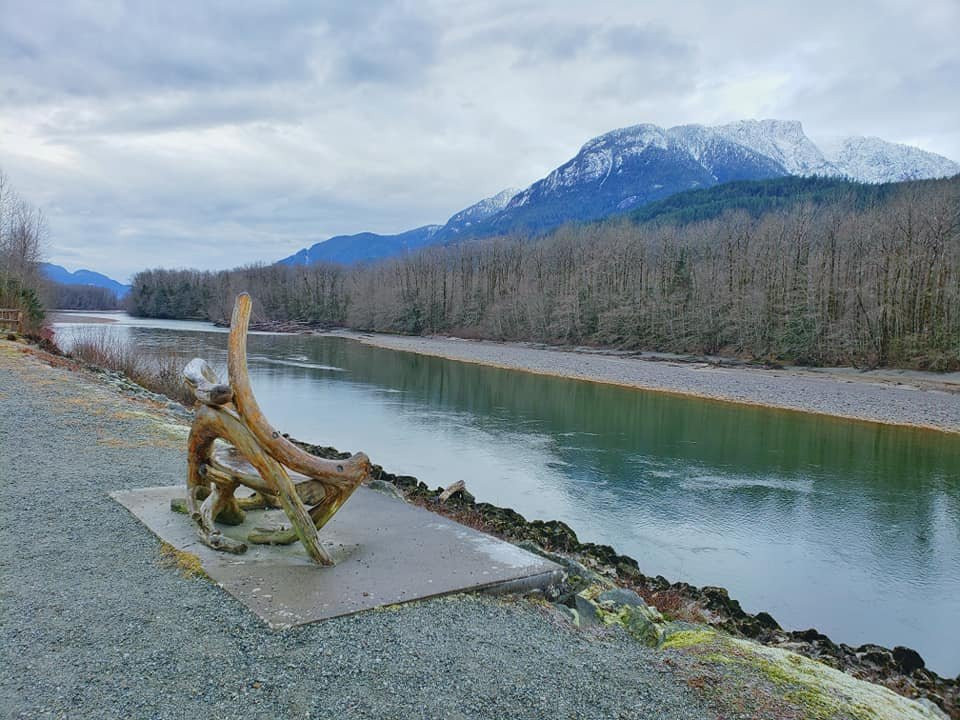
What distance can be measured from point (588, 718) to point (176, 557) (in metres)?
3.69

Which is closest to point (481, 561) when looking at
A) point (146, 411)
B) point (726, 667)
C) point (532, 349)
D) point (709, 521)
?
point (726, 667)

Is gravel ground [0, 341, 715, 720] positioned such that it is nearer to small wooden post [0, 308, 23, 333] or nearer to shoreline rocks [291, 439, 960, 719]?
shoreline rocks [291, 439, 960, 719]

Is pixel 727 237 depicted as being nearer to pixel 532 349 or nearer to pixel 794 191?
pixel 532 349

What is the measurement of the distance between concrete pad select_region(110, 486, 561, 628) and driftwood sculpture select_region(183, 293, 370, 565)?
181 millimetres

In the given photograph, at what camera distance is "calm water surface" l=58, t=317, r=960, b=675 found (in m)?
9.70

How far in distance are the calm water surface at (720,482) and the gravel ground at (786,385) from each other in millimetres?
2262

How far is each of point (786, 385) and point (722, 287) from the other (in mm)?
20450

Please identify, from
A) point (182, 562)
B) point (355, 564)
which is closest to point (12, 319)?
point (182, 562)

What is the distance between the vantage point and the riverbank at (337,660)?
3.91m

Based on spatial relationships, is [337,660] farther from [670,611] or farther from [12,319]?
[12,319]

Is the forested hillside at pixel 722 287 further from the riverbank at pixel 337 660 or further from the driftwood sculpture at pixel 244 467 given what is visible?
the driftwood sculpture at pixel 244 467

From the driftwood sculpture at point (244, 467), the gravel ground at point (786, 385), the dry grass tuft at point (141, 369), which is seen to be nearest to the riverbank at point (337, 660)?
the driftwood sculpture at point (244, 467)

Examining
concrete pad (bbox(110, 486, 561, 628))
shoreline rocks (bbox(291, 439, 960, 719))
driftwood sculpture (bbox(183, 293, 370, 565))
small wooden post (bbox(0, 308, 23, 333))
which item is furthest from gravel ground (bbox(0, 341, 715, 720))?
small wooden post (bbox(0, 308, 23, 333))

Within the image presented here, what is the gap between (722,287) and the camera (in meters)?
52.4
